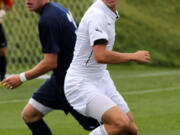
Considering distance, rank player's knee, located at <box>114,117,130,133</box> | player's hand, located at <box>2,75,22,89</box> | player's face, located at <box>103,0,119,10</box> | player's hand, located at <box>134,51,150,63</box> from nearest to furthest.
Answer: player's hand, located at <box>134,51,150,63</box> → player's knee, located at <box>114,117,130,133</box> → player's face, located at <box>103,0,119,10</box> → player's hand, located at <box>2,75,22,89</box>

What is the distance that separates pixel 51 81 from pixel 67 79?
0.73 meters

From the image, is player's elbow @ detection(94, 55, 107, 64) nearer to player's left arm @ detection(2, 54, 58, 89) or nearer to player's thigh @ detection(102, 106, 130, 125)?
player's thigh @ detection(102, 106, 130, 125)

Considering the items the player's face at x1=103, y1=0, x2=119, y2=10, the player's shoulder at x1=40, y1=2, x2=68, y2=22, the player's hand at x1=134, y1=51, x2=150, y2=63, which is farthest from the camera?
the player's shoulder at x1=40, y1=2, x2=68, y2=22

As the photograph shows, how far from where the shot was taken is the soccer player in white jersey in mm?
5770

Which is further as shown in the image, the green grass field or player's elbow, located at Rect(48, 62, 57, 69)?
the green grass field

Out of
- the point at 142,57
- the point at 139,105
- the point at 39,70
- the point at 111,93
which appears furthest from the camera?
the point at 139,105

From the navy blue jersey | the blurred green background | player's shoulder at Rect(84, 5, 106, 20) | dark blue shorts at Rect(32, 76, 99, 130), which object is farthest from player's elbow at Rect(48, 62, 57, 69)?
the blurred green background

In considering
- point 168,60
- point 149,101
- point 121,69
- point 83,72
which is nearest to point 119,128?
point 83,72

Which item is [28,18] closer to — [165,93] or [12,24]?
[12,24]

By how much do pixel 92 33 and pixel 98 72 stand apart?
513mm

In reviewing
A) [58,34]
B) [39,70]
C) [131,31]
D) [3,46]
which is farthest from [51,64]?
[131,31]

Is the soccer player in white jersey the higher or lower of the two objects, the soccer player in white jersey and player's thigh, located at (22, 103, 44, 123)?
the higher

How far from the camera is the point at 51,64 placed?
21.0 feet

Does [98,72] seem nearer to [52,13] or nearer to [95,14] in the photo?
[95,14]
